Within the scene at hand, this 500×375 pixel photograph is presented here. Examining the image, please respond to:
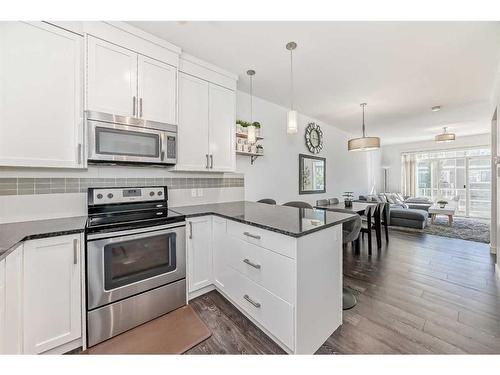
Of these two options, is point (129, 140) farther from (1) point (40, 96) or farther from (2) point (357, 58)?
(2) point (357, 58)

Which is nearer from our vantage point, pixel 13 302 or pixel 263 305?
pixel 13 302

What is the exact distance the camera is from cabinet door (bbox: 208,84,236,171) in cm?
248

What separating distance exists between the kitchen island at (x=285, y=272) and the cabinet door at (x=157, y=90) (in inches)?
40.2

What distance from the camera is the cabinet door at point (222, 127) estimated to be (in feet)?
8.15

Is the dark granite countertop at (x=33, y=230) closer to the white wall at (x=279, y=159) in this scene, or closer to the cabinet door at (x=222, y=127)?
the cabinet door at (x=222, y=127)

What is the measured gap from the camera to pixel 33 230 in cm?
137

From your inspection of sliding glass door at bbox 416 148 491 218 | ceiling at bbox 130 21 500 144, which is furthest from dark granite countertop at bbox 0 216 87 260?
sliding glass door at bbox 416 148 491 218

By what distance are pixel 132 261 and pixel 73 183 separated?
2.99ft

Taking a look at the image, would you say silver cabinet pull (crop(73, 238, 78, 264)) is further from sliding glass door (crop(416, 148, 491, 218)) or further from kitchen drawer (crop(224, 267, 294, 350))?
sliding glass door (crop(416, 148, 491, 218))

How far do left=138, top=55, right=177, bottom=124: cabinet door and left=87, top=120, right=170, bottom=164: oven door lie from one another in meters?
0.17

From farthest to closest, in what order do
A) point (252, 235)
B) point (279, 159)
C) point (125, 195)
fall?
1. point (279, 159)
2. point (125, 195)
3. point (252, 235)

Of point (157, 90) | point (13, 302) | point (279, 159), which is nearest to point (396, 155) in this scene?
point (279, 159)

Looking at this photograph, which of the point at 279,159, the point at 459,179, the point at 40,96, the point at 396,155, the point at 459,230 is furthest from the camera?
the point at 396,155

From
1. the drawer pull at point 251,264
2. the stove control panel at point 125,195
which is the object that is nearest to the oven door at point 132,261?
the stove control panel at point 125,195
